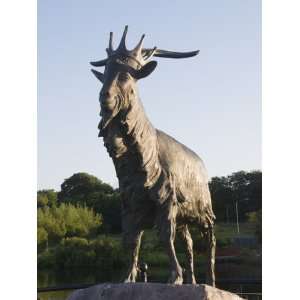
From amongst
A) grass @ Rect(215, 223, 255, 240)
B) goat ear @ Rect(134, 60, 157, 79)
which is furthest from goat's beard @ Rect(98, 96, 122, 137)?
grass @ Rect(215, 223, 255, 240)

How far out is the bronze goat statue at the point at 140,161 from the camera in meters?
5.15

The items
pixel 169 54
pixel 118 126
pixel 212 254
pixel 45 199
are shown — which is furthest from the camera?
pixel 45 199

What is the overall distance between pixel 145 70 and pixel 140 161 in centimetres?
72

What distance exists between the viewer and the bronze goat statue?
5152 millimetres

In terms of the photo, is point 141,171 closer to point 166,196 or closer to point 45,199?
point 166,196

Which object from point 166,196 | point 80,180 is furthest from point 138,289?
point 80,180

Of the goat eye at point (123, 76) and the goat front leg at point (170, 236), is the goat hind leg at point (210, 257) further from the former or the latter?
the goat eye at point (123, 76)

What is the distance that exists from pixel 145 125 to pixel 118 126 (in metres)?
0.27

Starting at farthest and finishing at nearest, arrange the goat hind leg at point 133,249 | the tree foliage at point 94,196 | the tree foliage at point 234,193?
the tree foliage at point 94,196, the tree foliage at point 234,193, the goat hind leg at point 133,249

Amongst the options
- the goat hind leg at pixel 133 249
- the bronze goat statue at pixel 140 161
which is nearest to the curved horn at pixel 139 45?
the bronze goat statue at pixel 140 161

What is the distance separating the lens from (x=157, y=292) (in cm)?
507

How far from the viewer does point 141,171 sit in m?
5.26

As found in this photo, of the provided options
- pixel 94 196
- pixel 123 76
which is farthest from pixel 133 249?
pixel 94 196

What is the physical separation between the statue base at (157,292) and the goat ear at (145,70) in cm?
163
